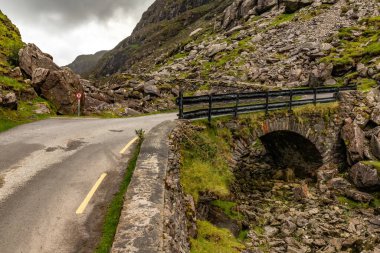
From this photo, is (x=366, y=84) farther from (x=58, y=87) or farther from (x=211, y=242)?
(x=58, y=87)

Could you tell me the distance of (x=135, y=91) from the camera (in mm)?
33000

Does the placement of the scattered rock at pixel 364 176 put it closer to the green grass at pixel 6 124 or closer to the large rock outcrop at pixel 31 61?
the green grass at pixel 6 124

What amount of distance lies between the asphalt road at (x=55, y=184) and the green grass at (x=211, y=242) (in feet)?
9.81

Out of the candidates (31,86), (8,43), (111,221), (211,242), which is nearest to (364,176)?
(211,242)

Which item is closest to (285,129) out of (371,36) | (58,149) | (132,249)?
(58,149)

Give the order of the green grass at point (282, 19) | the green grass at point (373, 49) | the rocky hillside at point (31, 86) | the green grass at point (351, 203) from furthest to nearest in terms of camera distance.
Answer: the green grass at point (282, 19)
the green grass at point (373, 49)
the rocky hillside at point (31, 86)
the green grass at point (351, 203)

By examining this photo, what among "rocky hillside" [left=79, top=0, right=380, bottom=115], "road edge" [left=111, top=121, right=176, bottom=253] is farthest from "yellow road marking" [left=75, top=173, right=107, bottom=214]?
"rocky hillside" [left=79, top=0, right=380, bottom=115]

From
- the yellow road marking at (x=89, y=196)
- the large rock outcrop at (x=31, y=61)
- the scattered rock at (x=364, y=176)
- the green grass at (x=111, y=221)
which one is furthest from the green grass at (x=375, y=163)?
the large rock outcrop at (x=31, y=61)

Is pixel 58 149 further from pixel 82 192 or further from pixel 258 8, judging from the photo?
pixel 258 8

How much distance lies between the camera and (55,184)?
973 centimetres

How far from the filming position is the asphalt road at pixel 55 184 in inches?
277

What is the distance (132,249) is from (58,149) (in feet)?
27.9

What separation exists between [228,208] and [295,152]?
9989 millimetres

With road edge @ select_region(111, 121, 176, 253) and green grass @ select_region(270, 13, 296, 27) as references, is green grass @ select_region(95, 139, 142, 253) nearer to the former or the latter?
road edge @ select_region(111, 121, 176, 253)
